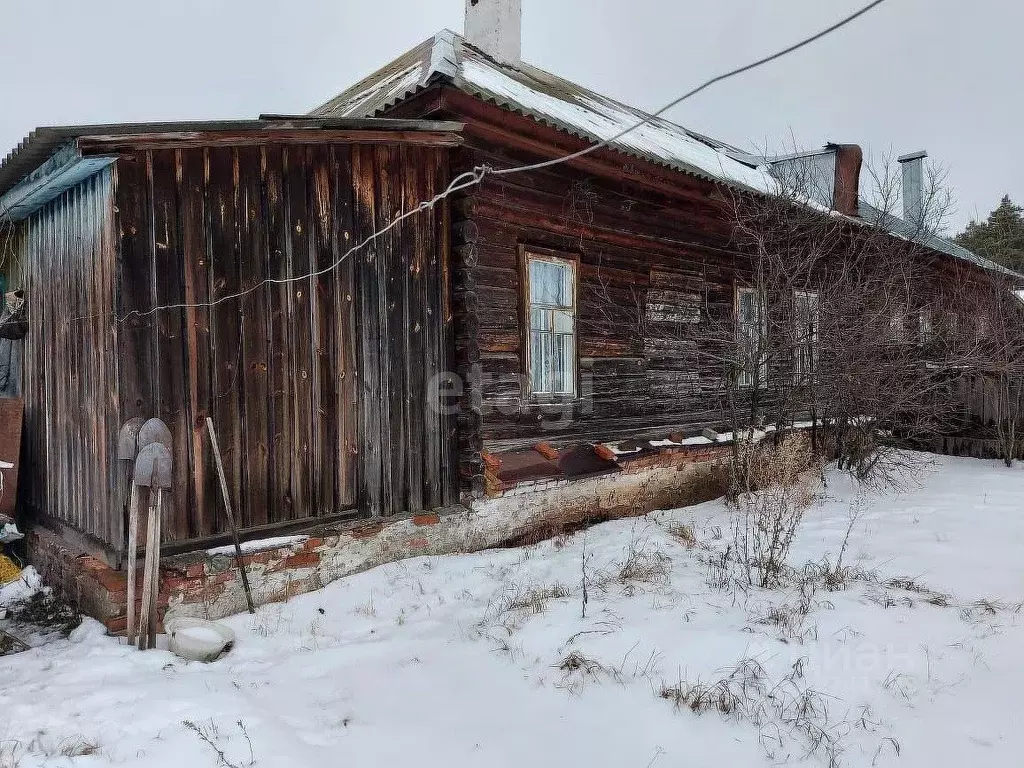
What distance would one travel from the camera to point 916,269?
32.0 ft

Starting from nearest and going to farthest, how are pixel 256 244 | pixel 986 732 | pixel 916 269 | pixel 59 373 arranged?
pixel 986 732
pixel 256 244
pixel 59 373
pixel 916 269

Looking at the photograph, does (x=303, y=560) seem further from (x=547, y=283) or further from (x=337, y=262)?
(x=547, y=283)

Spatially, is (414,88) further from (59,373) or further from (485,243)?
(59,373)

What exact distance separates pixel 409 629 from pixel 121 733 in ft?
5.24

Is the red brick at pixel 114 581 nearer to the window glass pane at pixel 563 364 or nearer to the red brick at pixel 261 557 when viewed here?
the red brick at pixel 261 557

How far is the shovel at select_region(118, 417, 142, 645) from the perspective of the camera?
3527 millimetres

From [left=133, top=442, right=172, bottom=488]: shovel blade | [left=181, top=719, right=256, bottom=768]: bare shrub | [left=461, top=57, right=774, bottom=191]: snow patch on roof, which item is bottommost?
[left=181, top=719, right=256, bottom=768]: bare shrub

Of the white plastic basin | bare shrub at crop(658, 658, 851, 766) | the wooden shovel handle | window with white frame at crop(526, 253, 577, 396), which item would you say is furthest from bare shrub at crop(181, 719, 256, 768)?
window with white frame at crop(526, 253, 577, 396)

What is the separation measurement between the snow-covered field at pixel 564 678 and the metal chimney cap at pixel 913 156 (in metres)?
14.1

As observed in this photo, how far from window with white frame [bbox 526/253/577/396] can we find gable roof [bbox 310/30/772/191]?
4.14 ft

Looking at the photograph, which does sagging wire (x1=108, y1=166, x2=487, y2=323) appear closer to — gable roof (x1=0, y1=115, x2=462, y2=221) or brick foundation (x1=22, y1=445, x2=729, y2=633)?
gable roof (x1=0, y1=115, x2=462, y2=221)

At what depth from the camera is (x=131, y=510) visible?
3.59 metres

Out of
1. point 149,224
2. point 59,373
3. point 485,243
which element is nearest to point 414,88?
point 485,243

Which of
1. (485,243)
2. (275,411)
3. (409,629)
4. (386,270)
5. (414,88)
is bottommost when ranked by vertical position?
(409,629)
